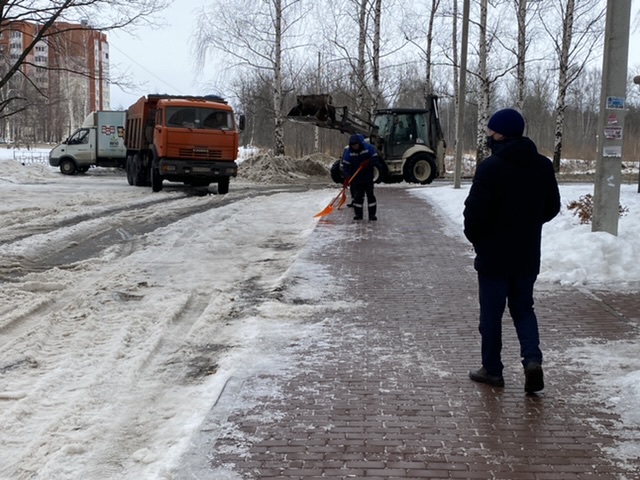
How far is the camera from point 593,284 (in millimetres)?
8469

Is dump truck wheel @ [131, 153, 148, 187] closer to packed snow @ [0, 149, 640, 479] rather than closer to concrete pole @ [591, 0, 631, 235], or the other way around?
packed snow @ [0, 149, 640, 479]

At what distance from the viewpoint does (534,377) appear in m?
4.86

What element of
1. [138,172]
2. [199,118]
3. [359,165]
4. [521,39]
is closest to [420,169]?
[199,118]

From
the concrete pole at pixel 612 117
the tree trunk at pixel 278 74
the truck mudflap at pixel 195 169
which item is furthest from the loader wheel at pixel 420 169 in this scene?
the concrete pole at pixel 612 117

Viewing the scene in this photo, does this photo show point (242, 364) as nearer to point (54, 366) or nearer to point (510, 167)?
point (54, 366)

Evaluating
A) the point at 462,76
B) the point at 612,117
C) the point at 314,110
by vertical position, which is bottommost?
the point at 612,117

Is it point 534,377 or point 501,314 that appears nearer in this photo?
point 534,377

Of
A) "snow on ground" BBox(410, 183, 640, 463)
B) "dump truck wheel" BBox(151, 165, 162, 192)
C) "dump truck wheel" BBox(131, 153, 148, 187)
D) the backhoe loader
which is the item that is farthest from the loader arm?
"snow on ground" BBox(410, 183, 640, 463)

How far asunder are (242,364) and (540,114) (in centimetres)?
7260

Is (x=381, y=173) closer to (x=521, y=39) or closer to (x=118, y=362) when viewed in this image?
(x=521, y=39)

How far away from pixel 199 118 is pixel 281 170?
9741 mm

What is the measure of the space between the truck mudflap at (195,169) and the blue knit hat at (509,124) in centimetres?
1722

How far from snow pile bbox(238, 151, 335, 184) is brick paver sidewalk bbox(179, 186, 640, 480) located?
878 inches

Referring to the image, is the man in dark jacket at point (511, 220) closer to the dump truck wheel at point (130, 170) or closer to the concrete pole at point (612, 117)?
the concrete pole at point (612, 117)
